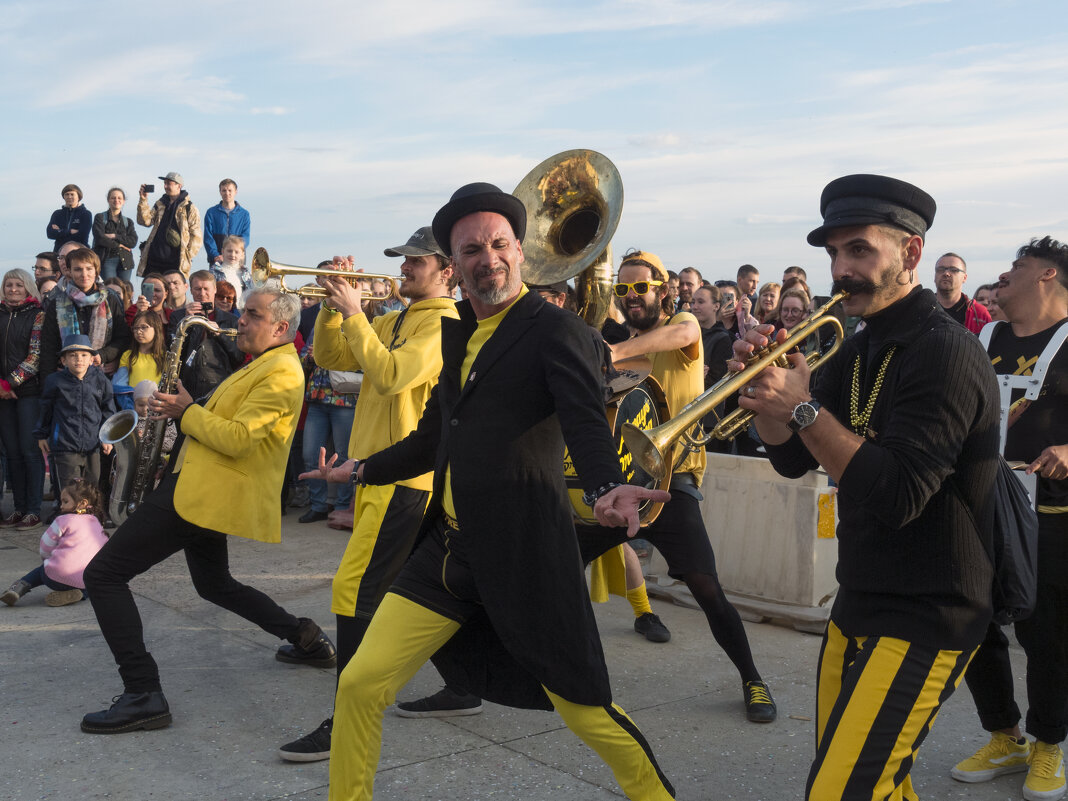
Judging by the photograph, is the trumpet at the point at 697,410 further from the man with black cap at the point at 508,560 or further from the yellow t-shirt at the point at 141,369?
the yellow t-shirt at the point at 141,369

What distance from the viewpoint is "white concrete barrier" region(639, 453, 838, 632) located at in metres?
5.90

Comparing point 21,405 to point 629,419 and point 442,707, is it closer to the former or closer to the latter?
point 442,707

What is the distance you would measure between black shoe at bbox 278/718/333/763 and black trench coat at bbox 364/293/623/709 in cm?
121

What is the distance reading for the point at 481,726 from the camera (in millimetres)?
4422

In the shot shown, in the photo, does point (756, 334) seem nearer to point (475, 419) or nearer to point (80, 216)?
point (475, 419)

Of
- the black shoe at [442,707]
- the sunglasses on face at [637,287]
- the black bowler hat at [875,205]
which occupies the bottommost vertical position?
the black shoe at [442,707]

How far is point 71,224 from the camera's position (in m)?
12.6

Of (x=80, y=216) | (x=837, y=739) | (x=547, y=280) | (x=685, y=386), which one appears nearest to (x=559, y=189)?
(x=547, y=280)

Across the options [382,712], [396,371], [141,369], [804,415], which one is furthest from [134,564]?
[141,369]

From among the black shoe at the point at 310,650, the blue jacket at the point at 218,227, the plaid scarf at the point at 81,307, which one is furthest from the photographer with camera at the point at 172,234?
the black shoe at the point at 310,650

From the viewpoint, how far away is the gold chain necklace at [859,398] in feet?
9.00

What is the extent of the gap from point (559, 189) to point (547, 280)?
59cm

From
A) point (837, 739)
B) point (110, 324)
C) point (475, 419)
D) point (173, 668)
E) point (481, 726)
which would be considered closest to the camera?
point (837, 739)

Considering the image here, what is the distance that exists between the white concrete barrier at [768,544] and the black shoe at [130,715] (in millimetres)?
3056
